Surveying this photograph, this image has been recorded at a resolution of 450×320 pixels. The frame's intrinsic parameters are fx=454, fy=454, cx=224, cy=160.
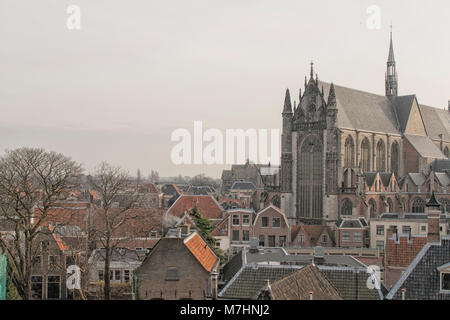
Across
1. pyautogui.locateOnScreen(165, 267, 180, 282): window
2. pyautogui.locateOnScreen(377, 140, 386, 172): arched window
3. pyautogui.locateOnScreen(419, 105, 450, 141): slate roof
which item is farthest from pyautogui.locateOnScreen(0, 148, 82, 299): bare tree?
pyautogui.locateOnScreen(419, 105, 450, 141): slate roof

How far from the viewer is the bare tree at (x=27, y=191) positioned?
85.7ft

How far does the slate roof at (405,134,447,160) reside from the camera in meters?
76.2

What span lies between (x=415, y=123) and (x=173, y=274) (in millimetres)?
69926

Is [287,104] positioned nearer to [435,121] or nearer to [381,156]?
[381,156]

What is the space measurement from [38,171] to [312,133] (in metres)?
41.9

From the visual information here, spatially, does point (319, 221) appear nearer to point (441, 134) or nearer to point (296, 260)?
point (296, 260)

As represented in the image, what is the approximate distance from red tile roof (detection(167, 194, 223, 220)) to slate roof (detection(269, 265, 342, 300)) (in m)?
33.1

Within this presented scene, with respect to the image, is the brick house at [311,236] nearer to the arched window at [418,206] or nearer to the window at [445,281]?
the arched window at [418,206]

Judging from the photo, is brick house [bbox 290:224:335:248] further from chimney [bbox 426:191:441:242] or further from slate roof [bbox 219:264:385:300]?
chimney [bbox 426:191:441:242]

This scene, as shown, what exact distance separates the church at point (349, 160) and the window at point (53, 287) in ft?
120

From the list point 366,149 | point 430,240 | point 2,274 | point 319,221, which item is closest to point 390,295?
point 430,240

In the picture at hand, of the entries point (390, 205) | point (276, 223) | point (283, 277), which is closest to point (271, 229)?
point (276, 223)

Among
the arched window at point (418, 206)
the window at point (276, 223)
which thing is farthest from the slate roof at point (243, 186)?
the window at point (276, 223)

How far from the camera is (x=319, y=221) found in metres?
60.8
